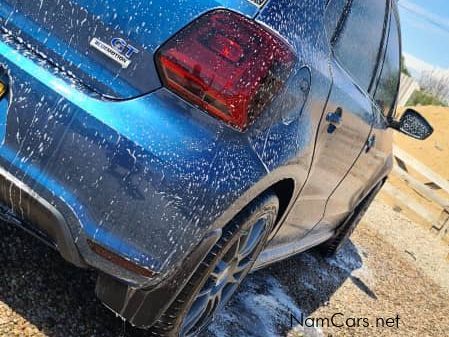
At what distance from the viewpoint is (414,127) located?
443 centimetres

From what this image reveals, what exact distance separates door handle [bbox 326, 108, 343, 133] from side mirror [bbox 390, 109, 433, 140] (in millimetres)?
1615

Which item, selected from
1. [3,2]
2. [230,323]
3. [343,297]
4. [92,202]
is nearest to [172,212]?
[92,202]

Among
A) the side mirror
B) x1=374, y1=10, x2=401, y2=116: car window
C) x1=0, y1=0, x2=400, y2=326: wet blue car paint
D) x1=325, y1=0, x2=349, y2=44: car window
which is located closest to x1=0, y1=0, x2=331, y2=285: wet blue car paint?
x1=0, y1=0, x2=400, y2=326: wet blue car paint

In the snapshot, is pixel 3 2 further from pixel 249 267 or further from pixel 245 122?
pixel 249 267

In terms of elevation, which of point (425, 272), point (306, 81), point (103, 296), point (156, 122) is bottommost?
point (425, 272)

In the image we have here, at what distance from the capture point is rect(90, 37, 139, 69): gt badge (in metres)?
2.01

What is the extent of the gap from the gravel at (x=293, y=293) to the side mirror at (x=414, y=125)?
1331mm

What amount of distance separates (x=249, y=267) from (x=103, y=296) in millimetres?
844

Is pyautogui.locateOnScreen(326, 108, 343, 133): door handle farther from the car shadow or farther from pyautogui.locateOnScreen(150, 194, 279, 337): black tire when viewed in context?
the car shadow

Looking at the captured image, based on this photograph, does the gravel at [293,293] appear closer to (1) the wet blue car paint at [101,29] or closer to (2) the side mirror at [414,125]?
(1) the wet blue car paint at [101,29]

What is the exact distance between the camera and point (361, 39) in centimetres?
332

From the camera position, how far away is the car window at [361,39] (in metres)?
2.96

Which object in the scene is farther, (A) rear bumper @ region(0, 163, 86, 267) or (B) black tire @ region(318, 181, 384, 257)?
A: (B) black tire @ region(318, 181, 384, 257)

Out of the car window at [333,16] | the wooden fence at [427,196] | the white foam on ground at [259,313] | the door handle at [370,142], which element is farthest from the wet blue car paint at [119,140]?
the wooden fence at [427,196]
